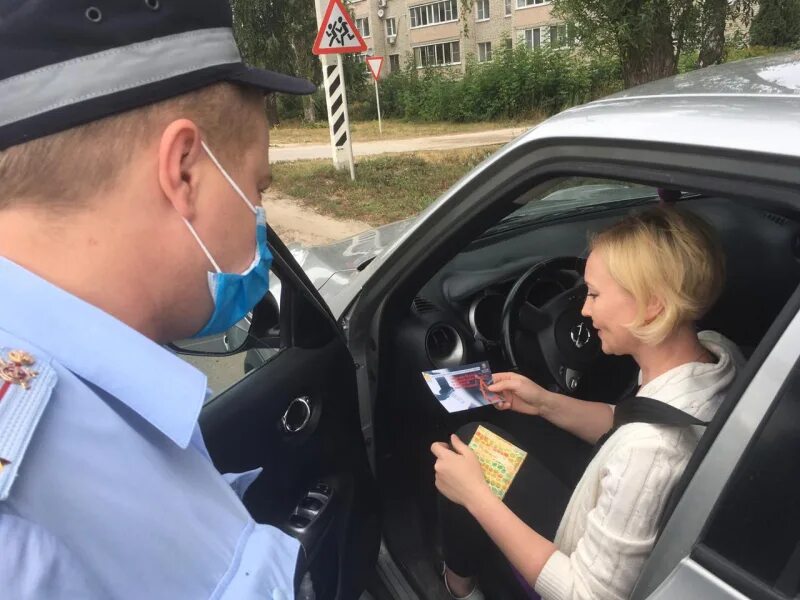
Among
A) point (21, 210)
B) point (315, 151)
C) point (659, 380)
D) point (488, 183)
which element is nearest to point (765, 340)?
point (659, 380)

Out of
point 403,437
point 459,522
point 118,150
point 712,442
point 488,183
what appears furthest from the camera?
point 403,437

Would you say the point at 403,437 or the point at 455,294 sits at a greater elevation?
the point at 455,294

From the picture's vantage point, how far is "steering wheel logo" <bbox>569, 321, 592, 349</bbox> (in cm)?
209

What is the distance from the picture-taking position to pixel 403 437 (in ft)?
Answer: 7.09

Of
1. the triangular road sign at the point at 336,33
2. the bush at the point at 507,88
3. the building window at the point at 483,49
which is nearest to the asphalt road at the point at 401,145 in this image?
the bush at the point at 507,88

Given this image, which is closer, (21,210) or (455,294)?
(21,210)

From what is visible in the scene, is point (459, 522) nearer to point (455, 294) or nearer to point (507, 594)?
point (507, 594)

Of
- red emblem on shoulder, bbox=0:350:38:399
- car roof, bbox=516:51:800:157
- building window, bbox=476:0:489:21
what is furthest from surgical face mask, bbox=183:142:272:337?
building window, bbox=476:0:489:21

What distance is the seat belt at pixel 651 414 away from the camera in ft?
3.91

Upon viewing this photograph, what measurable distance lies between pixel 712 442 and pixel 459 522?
0.99 m

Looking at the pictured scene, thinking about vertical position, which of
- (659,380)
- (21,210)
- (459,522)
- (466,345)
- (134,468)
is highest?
(21,210)

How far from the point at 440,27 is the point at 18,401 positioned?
4086 cm

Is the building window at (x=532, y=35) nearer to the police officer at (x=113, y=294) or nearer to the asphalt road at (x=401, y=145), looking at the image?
the asphalt road at (x=401, y=145)

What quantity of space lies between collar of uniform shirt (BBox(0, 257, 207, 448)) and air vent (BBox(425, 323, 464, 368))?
126cm
